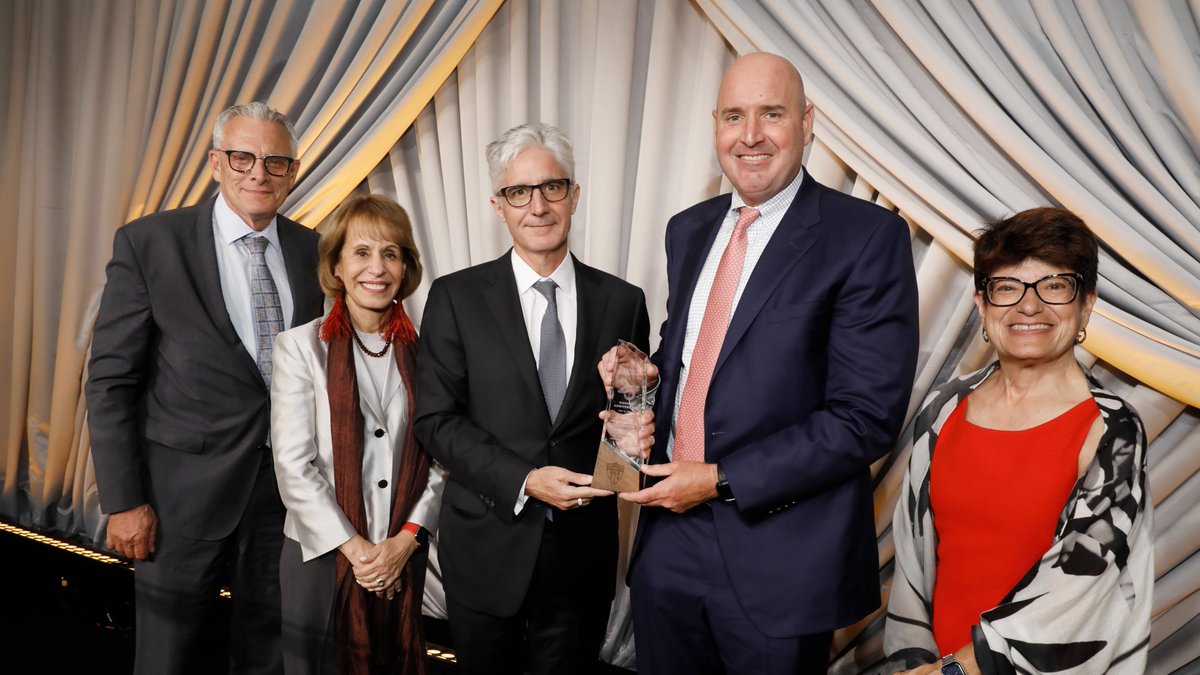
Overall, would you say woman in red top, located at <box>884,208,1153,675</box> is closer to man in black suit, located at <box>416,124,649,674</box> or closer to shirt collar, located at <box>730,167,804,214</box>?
shirt collar, located at <box>730,167,804,214</box>

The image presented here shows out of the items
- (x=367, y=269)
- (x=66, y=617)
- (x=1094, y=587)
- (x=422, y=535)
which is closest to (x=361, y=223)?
(x=367, y=269)

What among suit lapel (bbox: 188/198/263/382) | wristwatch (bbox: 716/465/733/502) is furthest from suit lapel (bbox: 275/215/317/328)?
wristwatch (bbox: 716/465/733/502)

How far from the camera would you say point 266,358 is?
2625 millimetres

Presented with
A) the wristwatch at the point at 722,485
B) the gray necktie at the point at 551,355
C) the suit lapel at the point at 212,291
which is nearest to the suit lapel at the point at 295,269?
the suit lapel at the point at 212,291

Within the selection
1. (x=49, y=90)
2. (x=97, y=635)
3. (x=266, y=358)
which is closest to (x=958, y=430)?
(x=266, y=358)

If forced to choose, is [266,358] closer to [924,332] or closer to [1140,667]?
[924,332]

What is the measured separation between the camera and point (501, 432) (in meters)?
2.19

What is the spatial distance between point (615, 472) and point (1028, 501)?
80 centimetres

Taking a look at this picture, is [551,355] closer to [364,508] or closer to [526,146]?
[526,146]

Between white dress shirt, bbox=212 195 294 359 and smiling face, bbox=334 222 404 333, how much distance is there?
36cm

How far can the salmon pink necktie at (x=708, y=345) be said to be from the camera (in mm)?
1992

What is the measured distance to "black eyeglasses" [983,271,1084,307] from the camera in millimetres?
1722

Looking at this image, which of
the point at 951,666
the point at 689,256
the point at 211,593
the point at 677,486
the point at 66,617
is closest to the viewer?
the point at 951,666

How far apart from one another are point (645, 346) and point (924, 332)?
36.7 inches
